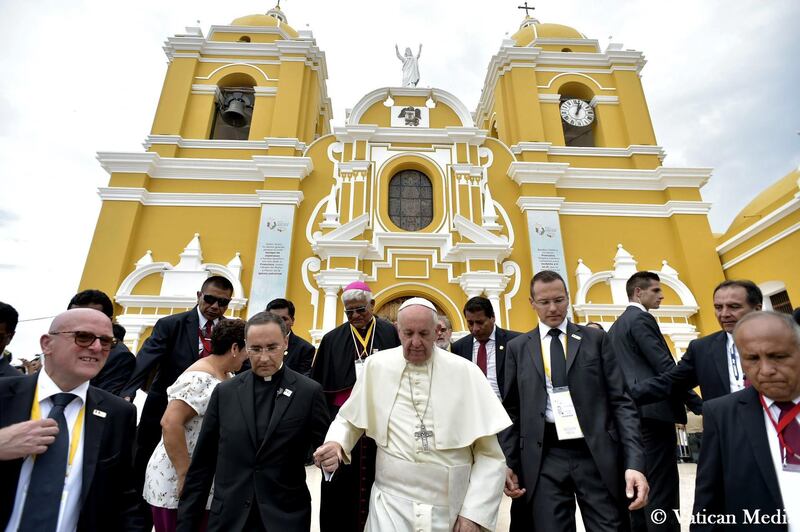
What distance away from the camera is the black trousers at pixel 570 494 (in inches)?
101

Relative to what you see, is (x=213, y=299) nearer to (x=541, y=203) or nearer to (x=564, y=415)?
(x=564, y=415)

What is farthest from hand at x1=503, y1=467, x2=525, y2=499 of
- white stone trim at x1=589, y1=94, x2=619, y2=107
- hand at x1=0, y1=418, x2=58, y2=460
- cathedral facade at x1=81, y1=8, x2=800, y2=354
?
white stone trim at x1=589, y1=94, x2=619, y2=107

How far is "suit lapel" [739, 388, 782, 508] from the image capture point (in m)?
1.83

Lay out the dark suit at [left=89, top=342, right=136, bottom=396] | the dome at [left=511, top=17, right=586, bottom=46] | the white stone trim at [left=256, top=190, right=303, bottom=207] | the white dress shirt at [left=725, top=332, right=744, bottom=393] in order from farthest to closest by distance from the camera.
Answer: the dome at [left=511, top=17, right=586, bottom=46], the white stone trim at [left=256, top=190, right=303, bottom=207], the dark suit at [left=89, top=342, right=136, bottom=396], the white dress shirt at [left=725, top=332, right=744, bottom=393]

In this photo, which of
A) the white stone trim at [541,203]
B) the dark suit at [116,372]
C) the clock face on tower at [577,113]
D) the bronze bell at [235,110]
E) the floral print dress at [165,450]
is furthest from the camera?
the clock face on tower at [577,113]

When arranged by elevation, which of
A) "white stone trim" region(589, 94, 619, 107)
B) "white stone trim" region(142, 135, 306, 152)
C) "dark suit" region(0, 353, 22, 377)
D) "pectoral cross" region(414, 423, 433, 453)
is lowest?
"pectoral cross" region(414, 423, 433, 453)

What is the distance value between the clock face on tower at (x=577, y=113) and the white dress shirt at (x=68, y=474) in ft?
47.7

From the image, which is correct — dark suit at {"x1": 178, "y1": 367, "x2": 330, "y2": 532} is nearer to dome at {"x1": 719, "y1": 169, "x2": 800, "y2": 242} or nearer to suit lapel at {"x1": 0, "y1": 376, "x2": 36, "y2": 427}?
suit lapel at {"x1": 0, "y1": 376, "x2": 36, "y2": 427}

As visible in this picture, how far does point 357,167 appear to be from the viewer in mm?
11555

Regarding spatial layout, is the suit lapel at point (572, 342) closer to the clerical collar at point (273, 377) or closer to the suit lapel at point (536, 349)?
the suit lapel at point (536, 349)

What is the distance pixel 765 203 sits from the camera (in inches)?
470

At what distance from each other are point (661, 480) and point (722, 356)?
1228mm

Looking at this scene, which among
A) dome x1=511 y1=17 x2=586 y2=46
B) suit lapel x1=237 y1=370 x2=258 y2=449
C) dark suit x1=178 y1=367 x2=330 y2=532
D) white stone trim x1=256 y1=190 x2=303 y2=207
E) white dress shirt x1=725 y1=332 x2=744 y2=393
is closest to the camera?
dark suit x1=178 y1=367 x2=330 y2=532

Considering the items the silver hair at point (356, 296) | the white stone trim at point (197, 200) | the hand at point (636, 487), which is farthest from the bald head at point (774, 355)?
the white stone trim at point (197, 200)
